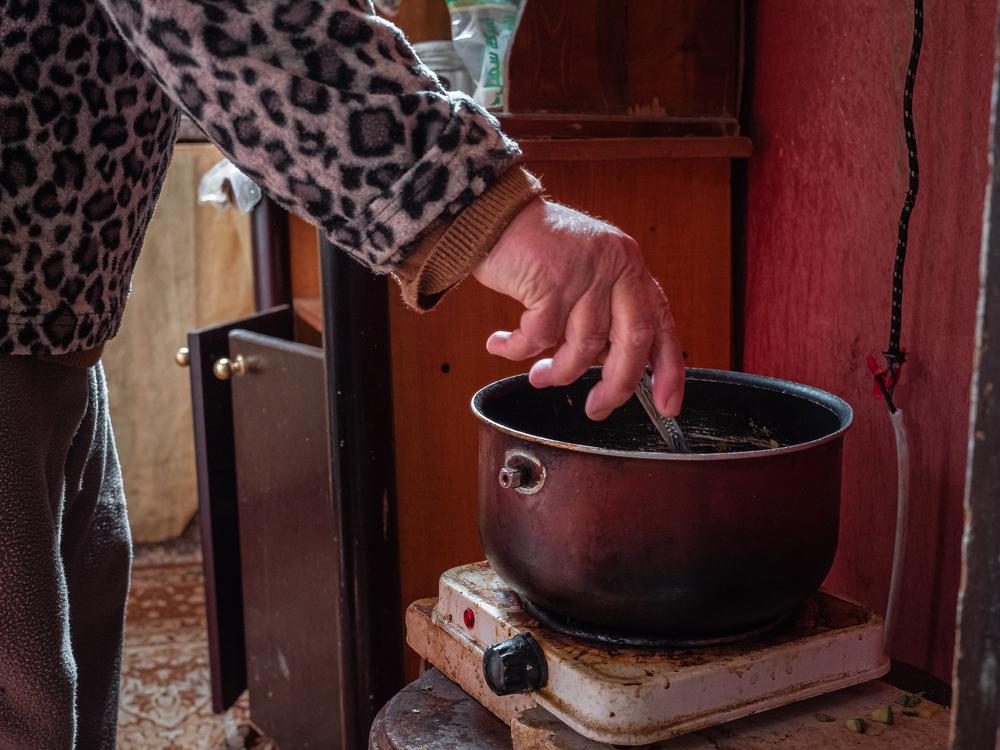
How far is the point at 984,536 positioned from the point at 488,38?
3.74 feet

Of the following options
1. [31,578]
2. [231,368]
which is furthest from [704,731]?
[231,368]

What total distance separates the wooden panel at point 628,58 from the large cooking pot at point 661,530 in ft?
2.32

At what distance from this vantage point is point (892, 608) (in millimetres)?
1208

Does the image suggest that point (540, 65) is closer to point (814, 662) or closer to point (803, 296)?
point (803, 296)

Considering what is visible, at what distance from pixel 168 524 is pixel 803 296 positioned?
279 centimetres

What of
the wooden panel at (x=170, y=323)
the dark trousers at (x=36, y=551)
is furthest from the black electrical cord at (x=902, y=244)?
the wooden panel at (x=170, y=323)

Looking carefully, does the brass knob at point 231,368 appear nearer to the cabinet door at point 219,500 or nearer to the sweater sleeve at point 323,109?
the cabinet door at point 219,500

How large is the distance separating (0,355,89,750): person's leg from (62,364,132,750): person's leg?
0.16 m

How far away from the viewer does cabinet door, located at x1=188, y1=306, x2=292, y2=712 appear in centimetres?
209

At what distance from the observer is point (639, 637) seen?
0.94m

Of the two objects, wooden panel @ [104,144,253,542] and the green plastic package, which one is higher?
the green plastic package

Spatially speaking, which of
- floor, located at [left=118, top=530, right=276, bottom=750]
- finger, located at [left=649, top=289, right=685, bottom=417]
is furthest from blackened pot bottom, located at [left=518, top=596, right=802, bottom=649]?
floor, located at [left=118, top=530, right=276, bottom=750]

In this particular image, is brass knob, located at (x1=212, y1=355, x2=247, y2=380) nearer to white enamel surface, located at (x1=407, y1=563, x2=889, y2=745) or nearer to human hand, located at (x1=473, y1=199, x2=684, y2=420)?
white enamel surface, located at (x1=407, y1=563, x2=889, y2=745)

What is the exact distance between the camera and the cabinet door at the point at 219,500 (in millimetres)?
2090
